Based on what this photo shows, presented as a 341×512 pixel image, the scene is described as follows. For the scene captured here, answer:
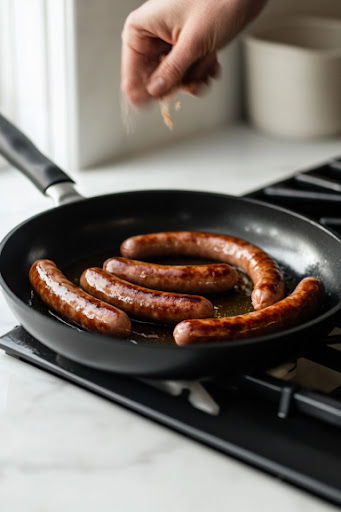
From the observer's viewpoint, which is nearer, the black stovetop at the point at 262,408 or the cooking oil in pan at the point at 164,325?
the black stovetop at the point at 262,408

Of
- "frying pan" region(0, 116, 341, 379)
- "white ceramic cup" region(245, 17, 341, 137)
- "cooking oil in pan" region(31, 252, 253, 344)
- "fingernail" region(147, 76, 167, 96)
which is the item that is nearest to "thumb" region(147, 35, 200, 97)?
"fingernail" region(147, 76, 167, 96)

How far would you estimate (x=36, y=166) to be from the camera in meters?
1.62

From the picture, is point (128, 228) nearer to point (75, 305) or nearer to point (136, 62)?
point (136, 62)

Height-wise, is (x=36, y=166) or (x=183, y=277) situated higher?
(x=36, y=166)

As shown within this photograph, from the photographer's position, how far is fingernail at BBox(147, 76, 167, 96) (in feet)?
5.11

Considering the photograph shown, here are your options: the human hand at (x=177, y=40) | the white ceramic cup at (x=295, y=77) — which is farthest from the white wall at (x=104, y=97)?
the human hand at (x=177, y=40)

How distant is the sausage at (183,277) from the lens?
142 centimetres

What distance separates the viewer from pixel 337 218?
174 cm

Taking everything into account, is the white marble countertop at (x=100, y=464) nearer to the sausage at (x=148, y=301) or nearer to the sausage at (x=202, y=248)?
the sausage at (x=148, y=301)

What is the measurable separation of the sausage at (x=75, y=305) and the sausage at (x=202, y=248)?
21 cm

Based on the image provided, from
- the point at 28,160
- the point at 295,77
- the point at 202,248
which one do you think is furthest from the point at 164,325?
the point at 295,77

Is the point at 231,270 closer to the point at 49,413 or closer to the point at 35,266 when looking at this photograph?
the point at 35,266

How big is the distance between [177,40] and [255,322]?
66 centimetres

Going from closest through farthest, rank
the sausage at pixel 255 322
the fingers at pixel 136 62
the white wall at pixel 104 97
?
the sausage at pixel 255 322 < the fingers at pixel 136 62 < the white wall at pixel 104 97
